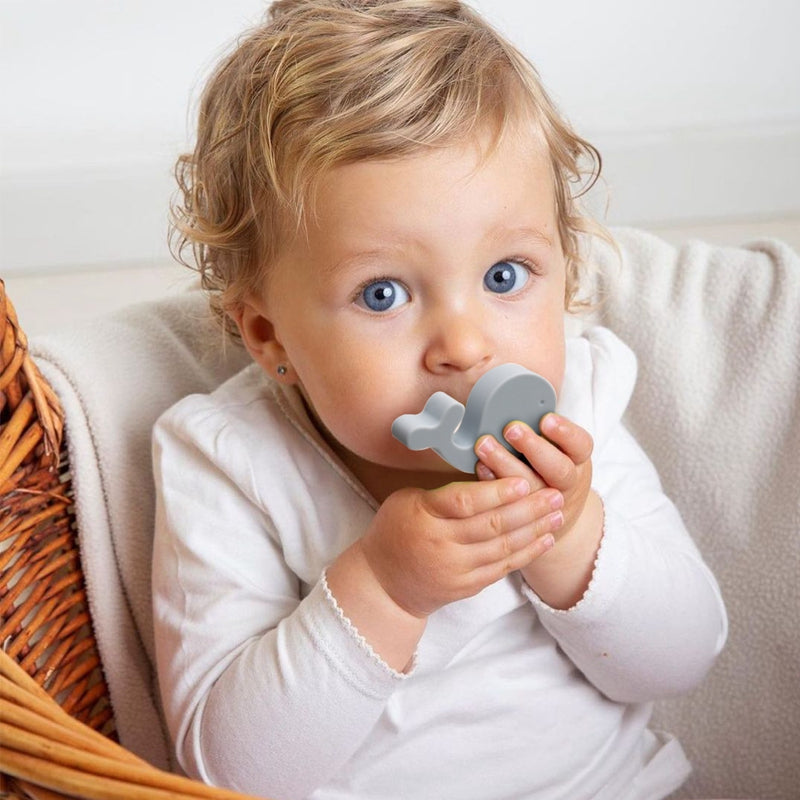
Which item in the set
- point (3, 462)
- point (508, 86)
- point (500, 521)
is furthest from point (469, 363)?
point (3, 462)

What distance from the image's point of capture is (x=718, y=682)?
1.06 meters

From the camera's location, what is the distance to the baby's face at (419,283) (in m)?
0.73

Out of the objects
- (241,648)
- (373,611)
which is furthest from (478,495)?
(241,648)

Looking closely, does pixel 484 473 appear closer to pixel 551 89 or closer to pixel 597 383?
pixel 597 383

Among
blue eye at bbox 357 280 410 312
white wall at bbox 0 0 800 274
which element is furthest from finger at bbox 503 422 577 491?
white wall at bbox 0 0 800 274

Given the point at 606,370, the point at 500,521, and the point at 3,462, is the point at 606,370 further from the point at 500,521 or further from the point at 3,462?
the point at 3,462

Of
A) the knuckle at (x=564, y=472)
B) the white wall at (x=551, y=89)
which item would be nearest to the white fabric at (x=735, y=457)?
the knuckle at (x=564, y=472)

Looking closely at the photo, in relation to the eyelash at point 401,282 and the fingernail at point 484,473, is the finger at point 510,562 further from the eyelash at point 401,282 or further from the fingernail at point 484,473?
the eyelash at point 401,282

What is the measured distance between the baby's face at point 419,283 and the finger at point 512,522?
7 centimetres

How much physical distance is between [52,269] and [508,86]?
3.28 ft

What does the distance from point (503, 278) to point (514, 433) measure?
11 cm

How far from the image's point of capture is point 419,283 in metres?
0.74

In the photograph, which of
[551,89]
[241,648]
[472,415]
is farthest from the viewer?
[551,89]

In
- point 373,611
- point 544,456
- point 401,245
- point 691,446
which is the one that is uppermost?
point 401,245
